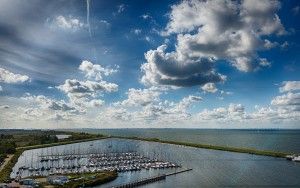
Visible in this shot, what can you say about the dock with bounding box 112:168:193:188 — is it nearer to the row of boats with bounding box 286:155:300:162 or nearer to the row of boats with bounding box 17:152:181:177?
the row of boats with bounding box 17:152:181:177

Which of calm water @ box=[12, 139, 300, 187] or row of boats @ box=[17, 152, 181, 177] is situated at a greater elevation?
row of boats @ box=[17, 152, 181, 177]

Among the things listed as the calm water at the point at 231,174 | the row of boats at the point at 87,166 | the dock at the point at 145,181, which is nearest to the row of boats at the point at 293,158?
the calm water at the point at 231,174

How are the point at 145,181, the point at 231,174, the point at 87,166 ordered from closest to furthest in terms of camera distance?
the point at 145,181, the point at 231,174, the point at 87,166

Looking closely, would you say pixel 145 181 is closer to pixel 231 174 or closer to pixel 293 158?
pixel 231 174

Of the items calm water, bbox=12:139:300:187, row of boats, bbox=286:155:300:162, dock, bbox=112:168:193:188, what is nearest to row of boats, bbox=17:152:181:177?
calm water, bbox=12:139:300:187

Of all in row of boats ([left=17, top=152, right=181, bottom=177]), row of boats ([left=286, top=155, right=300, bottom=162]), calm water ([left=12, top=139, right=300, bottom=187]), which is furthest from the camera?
row of boats ([left=286, top=155, right=300, bottom=162])

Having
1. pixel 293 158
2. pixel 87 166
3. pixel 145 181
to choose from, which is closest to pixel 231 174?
pixel 145 181

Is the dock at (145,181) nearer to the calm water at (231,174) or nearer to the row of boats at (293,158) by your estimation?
the calm water at (231,174)

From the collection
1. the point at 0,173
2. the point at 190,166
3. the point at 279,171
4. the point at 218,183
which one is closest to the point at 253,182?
the point at 218,183

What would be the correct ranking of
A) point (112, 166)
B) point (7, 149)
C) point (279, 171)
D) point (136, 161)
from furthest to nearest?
point (7, 149), point (136, 161), point (112, 166), point (279, 171)

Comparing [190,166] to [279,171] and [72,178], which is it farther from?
[72,178]

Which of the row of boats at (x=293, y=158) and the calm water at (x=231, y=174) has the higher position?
the row of boats at (x=293, y=158)
